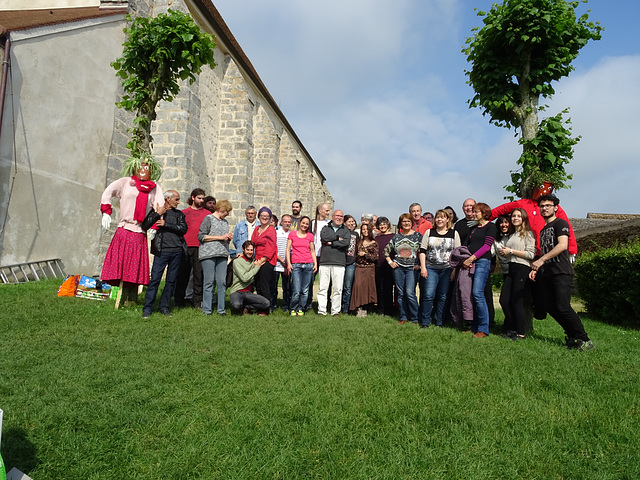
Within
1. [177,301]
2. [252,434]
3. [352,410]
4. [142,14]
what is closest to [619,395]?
[352,410]

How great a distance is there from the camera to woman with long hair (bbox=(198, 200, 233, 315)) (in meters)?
6.82

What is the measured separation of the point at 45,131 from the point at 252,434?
8857 millimetres

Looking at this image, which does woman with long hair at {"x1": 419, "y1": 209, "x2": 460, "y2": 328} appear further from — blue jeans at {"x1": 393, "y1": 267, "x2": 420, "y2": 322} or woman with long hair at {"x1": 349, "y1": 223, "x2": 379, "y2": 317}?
woman with long hair at {"x1": 349, "y1": 223, "x2": 379, "y2": 317}

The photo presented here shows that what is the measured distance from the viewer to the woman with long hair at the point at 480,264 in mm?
6020

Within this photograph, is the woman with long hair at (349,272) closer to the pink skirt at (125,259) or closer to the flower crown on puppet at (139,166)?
the pink skirt at (125,259)

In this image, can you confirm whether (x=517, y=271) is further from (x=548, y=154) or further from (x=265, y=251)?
(x=265, y=251)

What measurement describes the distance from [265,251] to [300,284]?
34.4 inches

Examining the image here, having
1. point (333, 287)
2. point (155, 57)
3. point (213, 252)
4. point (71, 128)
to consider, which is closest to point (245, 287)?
point (213, 252)

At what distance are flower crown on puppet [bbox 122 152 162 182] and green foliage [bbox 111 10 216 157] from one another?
233mm

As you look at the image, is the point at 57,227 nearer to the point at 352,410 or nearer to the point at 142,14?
the point at 142,14

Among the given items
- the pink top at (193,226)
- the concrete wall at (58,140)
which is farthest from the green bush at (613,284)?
the concrete wall at (58,140)

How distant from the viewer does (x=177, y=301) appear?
7.30 m

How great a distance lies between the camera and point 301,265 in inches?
301

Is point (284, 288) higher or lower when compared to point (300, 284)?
lower
